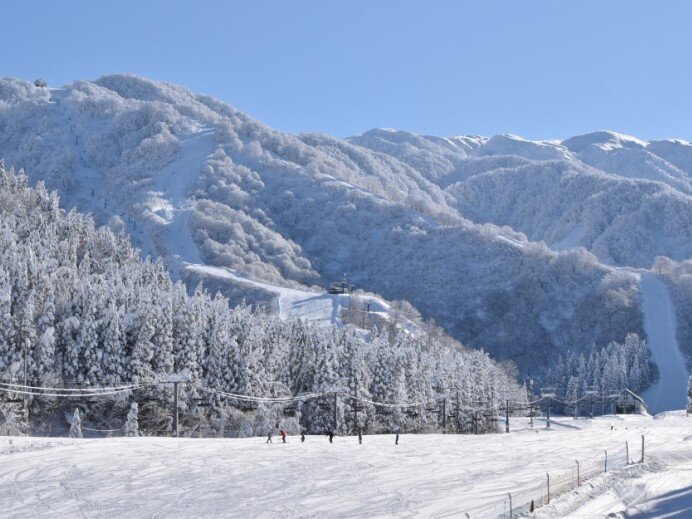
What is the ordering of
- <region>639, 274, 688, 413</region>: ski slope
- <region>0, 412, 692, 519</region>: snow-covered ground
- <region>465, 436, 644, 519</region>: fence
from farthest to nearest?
<region>639, 274, 688, 413</region>: ski slope < <region>0, 412, 692, 519</region>: snow-covered ground < <region>465, 436, 644, 519</region>: fence

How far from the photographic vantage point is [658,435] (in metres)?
65.1

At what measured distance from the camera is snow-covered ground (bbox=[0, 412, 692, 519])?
28375 millimetres

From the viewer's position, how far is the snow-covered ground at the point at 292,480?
28375mm

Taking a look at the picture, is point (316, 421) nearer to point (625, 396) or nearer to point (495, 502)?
point (495, 502)

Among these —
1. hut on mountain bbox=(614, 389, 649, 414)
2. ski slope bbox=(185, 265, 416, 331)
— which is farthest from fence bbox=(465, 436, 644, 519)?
ski slope bbox=(185, 265, 416, 331)

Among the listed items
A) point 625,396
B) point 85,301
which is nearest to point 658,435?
point 85,301

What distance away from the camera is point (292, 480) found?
33.9m

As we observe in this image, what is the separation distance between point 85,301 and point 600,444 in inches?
1586

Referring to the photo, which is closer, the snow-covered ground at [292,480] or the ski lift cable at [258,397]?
the snow-covered ground at [292,480]

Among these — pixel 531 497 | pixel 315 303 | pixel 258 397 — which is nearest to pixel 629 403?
pixel 315 303

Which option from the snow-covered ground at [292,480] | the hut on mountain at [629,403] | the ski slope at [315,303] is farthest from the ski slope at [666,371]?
the snow-covered ground at [292,480]

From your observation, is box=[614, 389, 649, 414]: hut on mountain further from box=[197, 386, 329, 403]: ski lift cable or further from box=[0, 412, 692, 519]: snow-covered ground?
box=[0, 412, 692, 519]: snow-covered ground

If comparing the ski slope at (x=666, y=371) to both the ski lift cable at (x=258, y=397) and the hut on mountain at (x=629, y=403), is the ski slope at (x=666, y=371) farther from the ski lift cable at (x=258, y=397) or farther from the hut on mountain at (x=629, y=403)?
the ski lift cable at (x=258, y=397)

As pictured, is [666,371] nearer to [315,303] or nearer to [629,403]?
[629,403]
